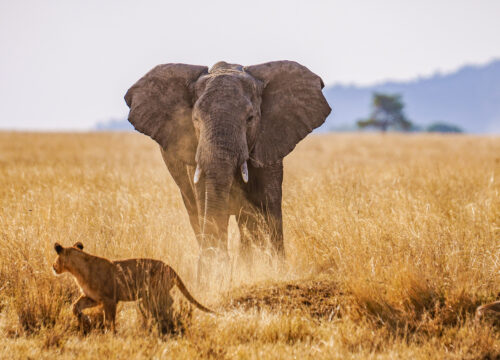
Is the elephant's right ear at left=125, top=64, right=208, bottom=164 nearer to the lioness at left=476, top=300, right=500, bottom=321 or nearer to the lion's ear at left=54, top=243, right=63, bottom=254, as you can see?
the lion's ear at left=54, top=243, right=63, bottom=254

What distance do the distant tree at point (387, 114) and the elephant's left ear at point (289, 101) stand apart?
73114mm

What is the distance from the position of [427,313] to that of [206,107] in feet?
9.96

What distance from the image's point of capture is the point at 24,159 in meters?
16.4

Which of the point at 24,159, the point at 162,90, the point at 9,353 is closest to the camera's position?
the point at 9,353

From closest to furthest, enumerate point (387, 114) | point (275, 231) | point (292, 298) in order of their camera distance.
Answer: point (292, 298) → point (275, 231) → point (387, 114)

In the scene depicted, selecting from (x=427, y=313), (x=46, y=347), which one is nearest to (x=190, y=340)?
(x=46, y=347)

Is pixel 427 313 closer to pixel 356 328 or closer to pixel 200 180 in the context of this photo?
pixel 356 328

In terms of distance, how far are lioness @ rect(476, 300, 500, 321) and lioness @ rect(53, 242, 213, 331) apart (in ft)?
7.03

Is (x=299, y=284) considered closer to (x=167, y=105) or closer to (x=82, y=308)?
(x=82, y=308)

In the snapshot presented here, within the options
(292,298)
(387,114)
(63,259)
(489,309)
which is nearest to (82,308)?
(63,259)

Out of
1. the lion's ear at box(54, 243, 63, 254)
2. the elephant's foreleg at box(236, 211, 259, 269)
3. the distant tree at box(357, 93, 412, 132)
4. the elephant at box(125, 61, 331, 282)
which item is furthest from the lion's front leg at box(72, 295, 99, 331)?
the distant tree at box(357, 93, 412, 132)

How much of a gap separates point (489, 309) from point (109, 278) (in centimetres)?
283

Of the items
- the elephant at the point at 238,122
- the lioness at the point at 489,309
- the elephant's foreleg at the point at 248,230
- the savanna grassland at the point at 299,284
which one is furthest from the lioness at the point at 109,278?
the elephant's foreleg at the point at 248,230

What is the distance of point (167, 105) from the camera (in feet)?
22.6
